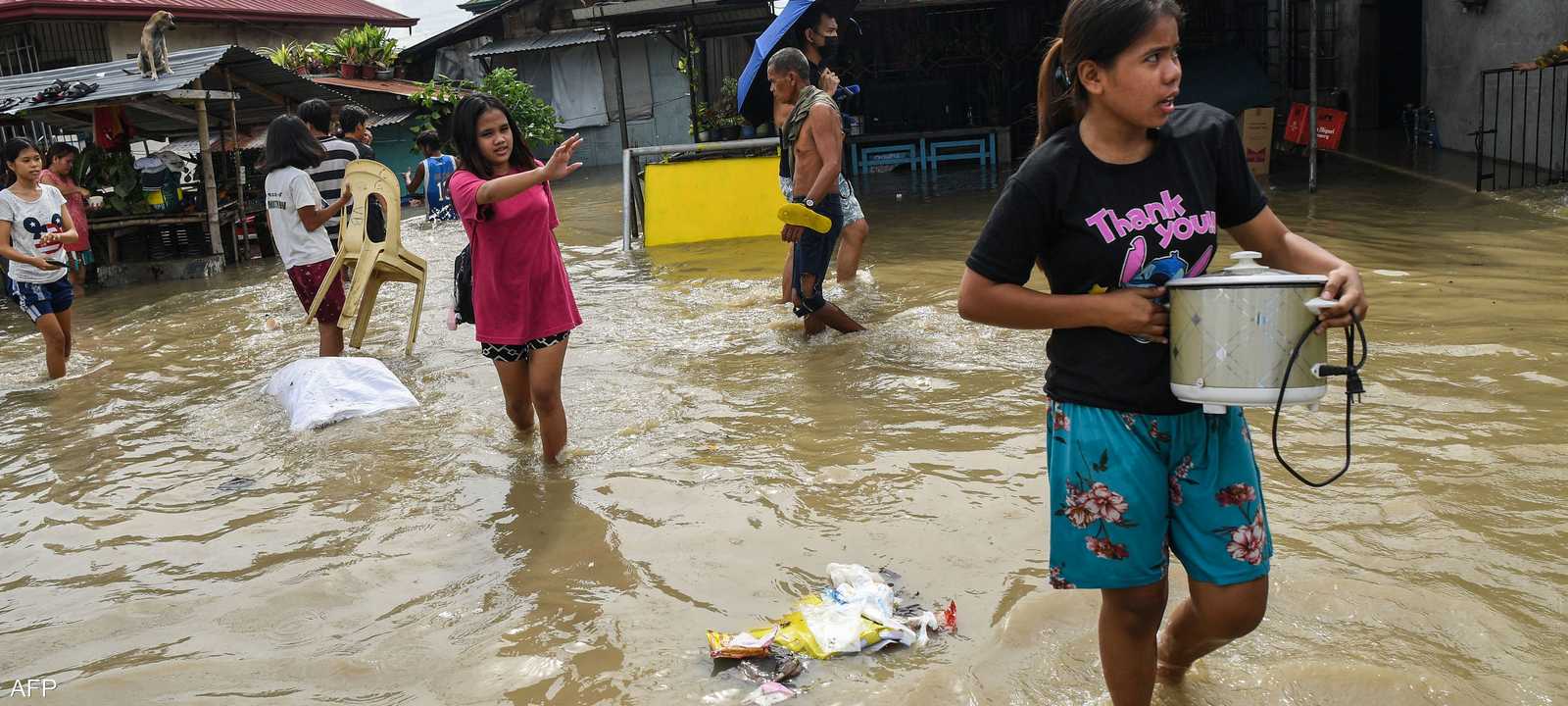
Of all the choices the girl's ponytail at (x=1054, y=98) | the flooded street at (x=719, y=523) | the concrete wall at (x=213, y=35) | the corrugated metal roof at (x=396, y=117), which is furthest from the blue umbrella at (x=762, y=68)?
the concrete wall at (x=213, y=35)

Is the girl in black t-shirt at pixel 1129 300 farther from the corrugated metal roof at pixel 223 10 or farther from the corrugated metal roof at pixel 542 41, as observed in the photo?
the corrugated metal roof at pixel 542 41

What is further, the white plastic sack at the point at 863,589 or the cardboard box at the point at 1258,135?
the cardboard box at the point at 1258,135

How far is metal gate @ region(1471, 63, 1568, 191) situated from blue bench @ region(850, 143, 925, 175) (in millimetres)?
8395

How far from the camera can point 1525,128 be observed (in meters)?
12.4

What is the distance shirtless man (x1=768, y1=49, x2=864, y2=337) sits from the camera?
6828 millimetres

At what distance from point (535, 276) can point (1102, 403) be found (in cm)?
303

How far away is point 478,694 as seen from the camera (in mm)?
3275

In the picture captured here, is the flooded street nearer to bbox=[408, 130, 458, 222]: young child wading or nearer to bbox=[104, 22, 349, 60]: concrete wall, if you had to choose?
bbox=[408, 130, 458, 222]: young child wading

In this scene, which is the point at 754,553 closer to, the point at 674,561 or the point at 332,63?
the point at 674,561

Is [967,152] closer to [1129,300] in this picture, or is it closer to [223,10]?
[223,10]

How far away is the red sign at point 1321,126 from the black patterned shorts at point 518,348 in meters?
11.5

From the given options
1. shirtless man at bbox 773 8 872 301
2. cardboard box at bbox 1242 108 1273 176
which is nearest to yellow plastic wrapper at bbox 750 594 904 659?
shirtless man at bbox 773 8 872 301

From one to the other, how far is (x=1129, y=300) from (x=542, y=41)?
2693cm

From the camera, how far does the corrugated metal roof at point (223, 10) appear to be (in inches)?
768
